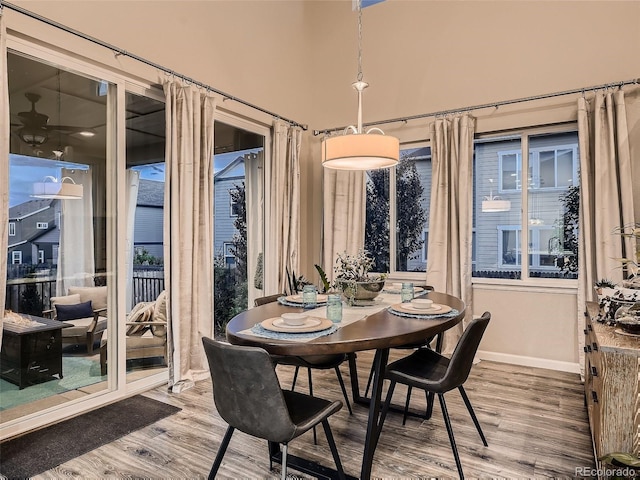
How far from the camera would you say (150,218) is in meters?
3.32

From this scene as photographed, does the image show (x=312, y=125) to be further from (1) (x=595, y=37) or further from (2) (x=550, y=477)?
(2) (x=550, y=477)

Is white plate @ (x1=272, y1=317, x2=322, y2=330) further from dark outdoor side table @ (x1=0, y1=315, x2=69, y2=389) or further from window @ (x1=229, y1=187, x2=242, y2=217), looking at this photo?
window @ (x1=229, y1=187, x2=242, y2=217)

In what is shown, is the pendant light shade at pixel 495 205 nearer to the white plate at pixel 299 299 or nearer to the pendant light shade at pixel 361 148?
the pendant light shade at pixel 361 148

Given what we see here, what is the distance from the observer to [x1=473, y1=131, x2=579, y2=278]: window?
→ 12.7 ft

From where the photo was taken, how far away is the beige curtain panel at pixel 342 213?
4.64m

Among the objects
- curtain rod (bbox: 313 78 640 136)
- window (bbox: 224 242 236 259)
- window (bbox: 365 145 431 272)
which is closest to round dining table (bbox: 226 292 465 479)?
window (bbox: 224 242 236 259)

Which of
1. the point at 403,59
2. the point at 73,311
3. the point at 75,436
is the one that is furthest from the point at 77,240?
the point at 403,59

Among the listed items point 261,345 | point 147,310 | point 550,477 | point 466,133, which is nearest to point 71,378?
point 147,310

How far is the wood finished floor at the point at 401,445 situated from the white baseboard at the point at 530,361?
2.39ft

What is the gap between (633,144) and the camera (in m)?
3.47

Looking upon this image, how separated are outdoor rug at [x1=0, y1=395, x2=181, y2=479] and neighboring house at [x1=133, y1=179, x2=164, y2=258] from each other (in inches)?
45.4

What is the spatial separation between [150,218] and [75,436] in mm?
1597

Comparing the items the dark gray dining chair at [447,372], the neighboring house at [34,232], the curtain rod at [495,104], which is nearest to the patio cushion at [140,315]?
the neighboring house at [34,232]

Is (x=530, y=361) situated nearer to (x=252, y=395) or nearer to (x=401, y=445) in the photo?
(x=401, y=445)
